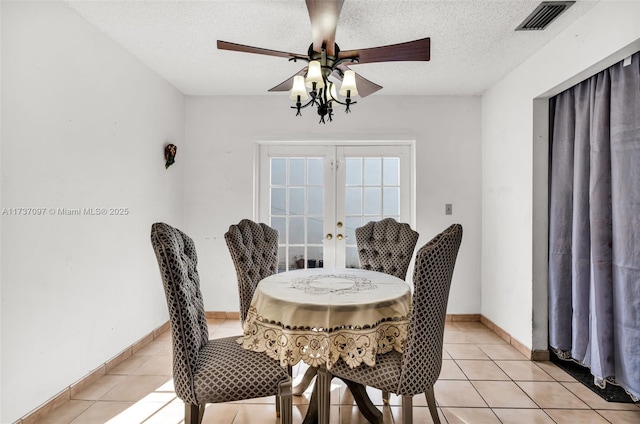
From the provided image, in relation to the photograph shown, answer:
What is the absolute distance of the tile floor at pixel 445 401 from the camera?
2.10m

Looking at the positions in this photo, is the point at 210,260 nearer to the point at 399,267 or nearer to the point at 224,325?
the point at 224,325

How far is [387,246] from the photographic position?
2.71m

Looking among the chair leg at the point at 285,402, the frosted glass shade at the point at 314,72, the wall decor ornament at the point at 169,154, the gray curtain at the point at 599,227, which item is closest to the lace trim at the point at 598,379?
the gray curtain at the point at 599,227

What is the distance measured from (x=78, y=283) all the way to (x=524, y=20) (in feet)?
11.1

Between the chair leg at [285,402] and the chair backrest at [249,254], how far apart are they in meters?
0.78

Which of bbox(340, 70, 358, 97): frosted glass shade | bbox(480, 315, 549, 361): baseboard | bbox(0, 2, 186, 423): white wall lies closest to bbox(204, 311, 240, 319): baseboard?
bbox(0, 2, 186, 423): white wall

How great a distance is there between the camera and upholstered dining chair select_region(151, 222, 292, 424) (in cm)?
148

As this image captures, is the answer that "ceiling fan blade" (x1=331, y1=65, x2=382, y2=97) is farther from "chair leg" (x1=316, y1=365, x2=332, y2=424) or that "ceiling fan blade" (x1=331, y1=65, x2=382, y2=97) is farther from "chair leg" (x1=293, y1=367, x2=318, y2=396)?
"chair leg" (x1=293, y1=367, x2=318, y2=396)

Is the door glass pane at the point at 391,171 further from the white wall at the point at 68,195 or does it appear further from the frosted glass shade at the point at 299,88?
the white wall at the point at 68,195

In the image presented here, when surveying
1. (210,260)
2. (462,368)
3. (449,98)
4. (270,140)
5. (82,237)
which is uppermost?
(449,98)

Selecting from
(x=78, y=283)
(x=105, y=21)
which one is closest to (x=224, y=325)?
(x=78, y=283)

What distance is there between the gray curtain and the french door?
1.59m

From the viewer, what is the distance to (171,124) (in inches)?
146

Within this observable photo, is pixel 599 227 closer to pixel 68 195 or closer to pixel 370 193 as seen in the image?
pixel 370 193
